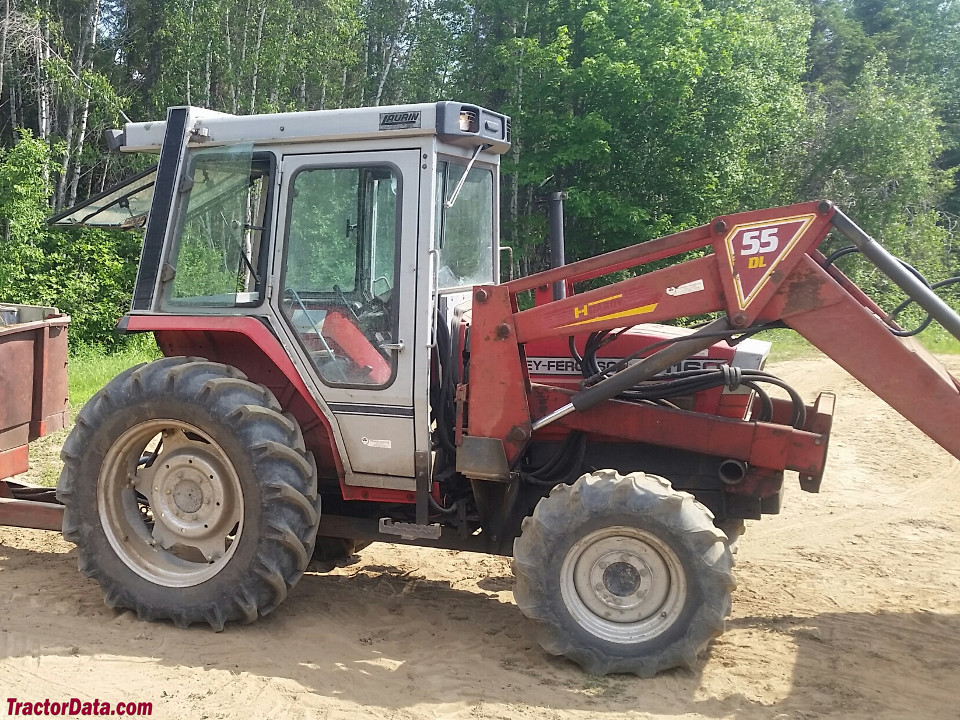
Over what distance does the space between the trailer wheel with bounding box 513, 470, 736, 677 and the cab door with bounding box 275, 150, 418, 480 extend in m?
0.79

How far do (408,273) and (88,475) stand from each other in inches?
74.4

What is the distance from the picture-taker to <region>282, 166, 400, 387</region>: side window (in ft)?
14.4

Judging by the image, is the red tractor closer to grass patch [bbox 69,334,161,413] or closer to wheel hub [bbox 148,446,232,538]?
wheel hub [bbox 148,446,232,538]

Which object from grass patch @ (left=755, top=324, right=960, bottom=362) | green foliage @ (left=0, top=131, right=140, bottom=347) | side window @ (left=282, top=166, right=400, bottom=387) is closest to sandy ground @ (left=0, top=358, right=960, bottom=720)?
side window @ (left=282, top=166, right=400, bottom=387)

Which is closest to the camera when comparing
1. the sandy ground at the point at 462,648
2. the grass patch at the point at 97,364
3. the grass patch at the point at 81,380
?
the sandy ground at the point at 462,648

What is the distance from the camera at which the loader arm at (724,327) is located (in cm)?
389

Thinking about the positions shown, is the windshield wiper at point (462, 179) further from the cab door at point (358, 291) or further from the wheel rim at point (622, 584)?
the wheel rim at point (622, 584)

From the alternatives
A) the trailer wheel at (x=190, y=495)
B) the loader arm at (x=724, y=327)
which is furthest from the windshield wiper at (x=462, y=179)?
the trailer wheel at (x=190, y=495)

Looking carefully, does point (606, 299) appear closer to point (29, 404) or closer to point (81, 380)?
point (29, 404)

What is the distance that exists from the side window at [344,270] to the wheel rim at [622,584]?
4.03ft

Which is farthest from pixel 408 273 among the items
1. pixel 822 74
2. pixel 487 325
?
pixel 822 74

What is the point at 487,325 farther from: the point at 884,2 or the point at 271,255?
the point at 884,2

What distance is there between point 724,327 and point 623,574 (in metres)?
1.17

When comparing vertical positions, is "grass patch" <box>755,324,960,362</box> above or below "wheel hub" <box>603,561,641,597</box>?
above
